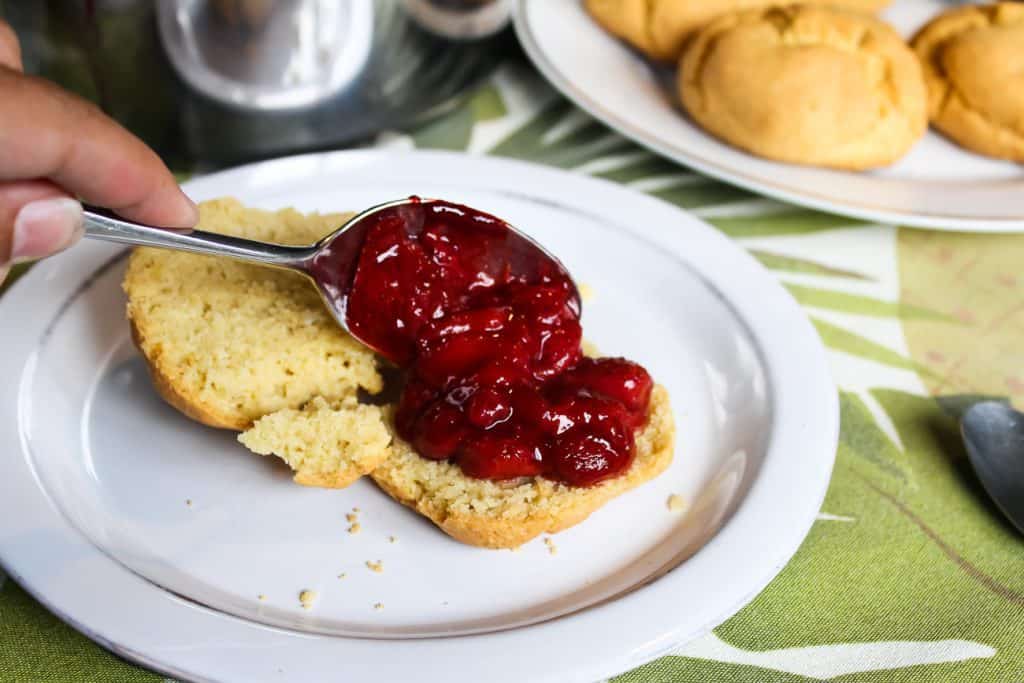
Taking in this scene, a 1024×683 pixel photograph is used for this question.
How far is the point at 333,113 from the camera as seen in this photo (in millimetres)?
3107

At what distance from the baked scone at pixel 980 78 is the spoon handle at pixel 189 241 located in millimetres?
2182

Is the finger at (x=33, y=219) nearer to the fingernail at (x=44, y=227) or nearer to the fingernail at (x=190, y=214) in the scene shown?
the fingernail at (x=44, y=227)

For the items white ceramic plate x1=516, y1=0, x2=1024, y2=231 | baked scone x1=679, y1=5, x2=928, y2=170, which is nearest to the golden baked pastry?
white ceramic plate x1=516, y1=0, x2=1024, y2=231

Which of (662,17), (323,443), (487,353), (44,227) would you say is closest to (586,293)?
(487,353)

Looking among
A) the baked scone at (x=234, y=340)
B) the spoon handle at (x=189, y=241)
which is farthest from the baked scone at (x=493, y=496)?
the spoon handle at (x=189, y=241)

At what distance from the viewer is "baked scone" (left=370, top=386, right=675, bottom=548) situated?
188cm

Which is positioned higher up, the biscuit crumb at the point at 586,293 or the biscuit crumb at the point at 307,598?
the biscuit crumb at the point at 586,293

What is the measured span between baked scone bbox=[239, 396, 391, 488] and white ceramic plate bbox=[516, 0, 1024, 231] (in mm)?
1399

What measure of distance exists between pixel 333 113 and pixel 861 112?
162 cm

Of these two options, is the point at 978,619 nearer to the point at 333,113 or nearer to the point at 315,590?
the point at 315,590

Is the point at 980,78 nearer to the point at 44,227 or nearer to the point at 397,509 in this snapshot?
the point at 397,509

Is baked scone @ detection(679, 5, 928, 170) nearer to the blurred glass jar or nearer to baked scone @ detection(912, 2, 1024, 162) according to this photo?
baked scone @ detection(912, 2, 1024, 162)

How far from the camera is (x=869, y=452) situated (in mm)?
2217

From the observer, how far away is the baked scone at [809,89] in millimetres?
2869
